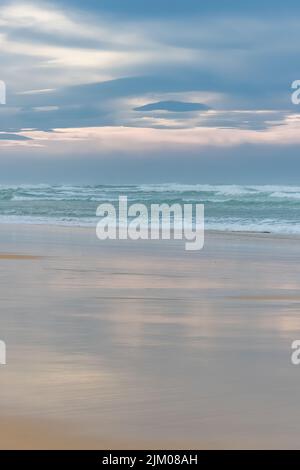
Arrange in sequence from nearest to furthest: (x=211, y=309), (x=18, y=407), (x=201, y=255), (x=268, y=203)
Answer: (x=18, y=407) → (x=211, y=309) → (x=201, y=255) → (x=268, y=203)

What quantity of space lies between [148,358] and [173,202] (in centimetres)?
3758

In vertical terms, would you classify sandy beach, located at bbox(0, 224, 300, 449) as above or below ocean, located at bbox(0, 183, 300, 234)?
below

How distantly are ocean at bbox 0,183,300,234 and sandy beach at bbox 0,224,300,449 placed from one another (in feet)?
49.7

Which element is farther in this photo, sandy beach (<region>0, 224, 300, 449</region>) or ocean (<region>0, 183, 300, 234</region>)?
ocean (<region>0, 183, 300, 234</region>)

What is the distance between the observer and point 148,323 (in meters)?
8.30

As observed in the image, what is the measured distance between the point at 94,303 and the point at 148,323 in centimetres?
147

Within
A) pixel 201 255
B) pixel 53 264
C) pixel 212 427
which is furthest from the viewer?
pixel 201 255

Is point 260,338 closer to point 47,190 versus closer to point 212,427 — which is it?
point 212,427

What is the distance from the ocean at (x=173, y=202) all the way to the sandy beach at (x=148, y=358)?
49.7 feet

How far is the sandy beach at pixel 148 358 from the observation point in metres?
4.92

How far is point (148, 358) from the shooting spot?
21.9 feet

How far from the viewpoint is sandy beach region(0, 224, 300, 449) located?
492 cm

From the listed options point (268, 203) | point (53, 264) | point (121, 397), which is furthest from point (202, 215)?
point (121, 397)

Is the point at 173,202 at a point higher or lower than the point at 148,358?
higher
